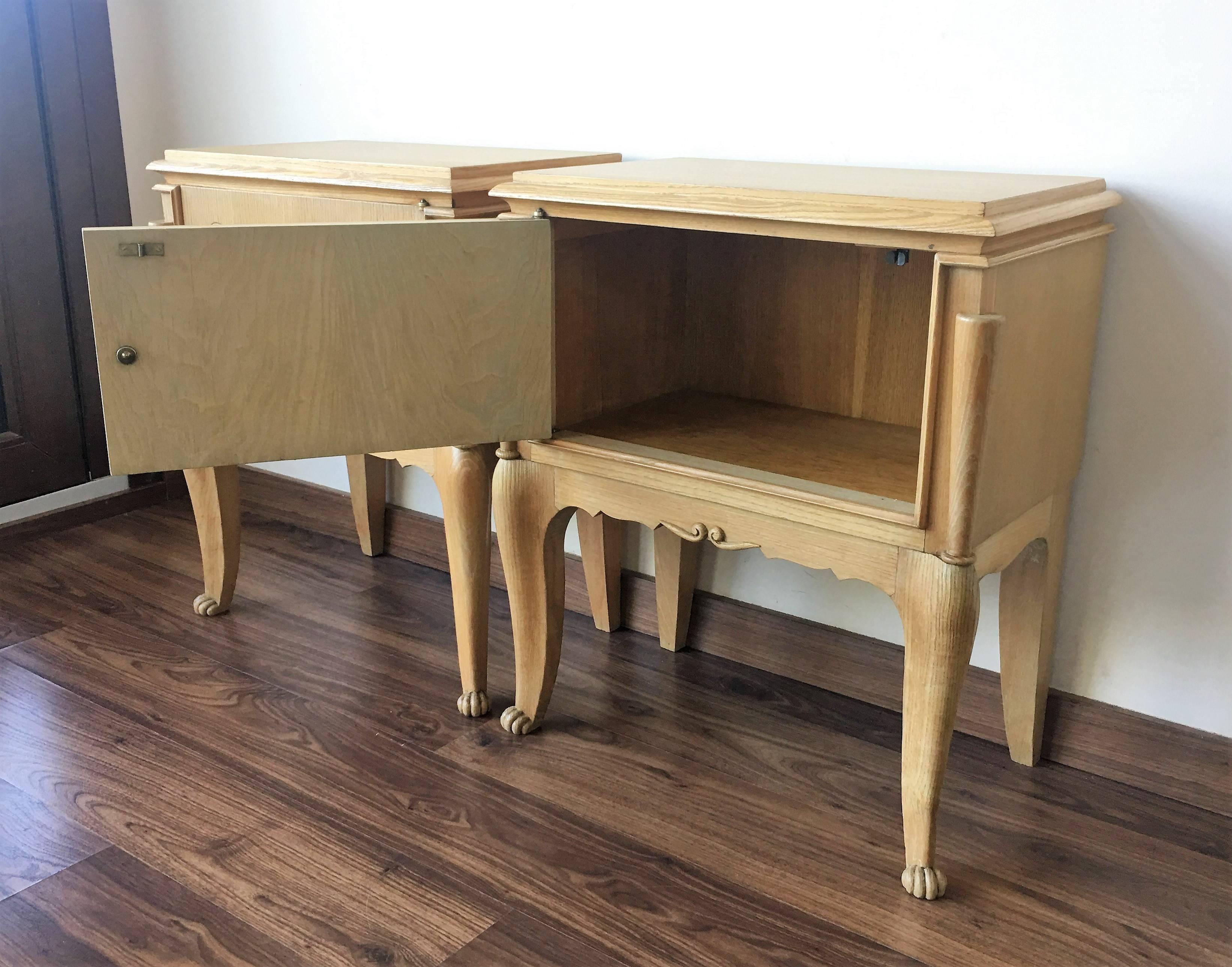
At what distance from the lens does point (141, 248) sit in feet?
3.36

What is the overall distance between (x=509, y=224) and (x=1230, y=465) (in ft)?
2.57

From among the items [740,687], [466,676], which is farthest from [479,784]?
[740,687]

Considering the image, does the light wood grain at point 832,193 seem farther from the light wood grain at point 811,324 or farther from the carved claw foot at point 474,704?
the carved claw foot at point 474,704

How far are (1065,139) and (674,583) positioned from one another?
2.37ft

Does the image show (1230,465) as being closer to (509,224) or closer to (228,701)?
(509,224)

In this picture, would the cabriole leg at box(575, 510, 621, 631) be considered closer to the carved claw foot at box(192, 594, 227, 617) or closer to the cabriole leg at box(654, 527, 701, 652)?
the cabriole leg at box(654, 527, 701, 652)

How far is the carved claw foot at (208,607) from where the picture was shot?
1719 millimetres

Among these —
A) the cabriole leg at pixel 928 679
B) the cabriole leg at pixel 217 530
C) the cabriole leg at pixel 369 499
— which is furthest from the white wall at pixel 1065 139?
the cabriole leg at pixel 217 530

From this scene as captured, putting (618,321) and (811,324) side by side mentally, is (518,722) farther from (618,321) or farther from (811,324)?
(811,324)

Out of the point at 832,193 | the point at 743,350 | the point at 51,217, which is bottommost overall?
the point at 743,350

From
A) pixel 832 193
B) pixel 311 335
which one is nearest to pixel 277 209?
pixel 311 335

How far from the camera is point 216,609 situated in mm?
1722

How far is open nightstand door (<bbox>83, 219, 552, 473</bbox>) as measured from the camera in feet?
3.42

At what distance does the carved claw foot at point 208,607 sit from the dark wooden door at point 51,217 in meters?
0.50
